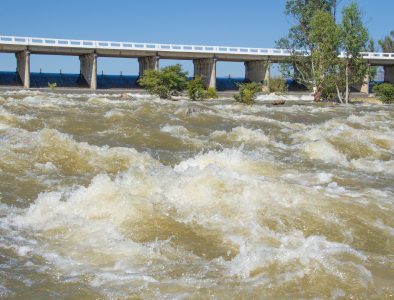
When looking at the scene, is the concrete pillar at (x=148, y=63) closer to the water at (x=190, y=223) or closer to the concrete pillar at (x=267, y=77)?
the concrete pillar at (x=267, y=77)

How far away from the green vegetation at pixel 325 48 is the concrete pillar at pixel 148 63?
11.4m

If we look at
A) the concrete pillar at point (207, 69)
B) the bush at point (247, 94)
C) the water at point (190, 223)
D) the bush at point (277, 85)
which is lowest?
Result: the water at point (190, 223)

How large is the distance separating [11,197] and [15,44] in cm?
3513

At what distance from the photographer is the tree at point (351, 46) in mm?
33656

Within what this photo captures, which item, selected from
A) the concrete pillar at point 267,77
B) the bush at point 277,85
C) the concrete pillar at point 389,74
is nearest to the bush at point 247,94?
the bush at point 277,85

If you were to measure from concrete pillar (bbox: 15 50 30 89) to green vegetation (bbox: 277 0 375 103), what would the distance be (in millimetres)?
20053

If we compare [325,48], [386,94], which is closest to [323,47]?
[325,48]

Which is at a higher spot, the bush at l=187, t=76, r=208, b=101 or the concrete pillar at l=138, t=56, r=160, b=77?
the concrete pillar at l=138, t=56, r=160, b=77

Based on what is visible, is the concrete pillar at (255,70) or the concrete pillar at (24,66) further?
the concrete pillar at (255,70)

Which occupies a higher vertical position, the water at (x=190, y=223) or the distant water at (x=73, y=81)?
the distant water at (x=73, y=81)

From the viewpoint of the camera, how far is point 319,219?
6.08 m

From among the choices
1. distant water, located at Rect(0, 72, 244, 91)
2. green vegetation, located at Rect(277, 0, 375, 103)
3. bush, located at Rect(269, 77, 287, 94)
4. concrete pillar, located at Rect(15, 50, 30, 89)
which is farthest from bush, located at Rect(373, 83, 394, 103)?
concrete pillar, located at Rect(15, 50, 30, 89)

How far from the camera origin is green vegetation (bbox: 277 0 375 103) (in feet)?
111

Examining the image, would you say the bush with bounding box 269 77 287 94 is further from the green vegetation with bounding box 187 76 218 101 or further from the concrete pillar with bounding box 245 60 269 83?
the green vegetation with bounding box 187 76 218 101
